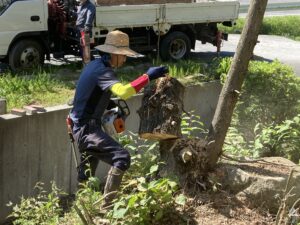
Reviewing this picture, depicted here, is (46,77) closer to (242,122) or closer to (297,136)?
(242,122)

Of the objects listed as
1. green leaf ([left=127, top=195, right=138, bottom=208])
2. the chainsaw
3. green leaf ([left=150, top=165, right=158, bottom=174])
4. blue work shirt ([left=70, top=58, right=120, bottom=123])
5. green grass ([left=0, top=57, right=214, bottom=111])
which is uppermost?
blue work shirt ([left=70, top=58, right=120, bottom=123])

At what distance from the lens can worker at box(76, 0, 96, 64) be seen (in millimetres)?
10625

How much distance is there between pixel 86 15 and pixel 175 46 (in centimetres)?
297

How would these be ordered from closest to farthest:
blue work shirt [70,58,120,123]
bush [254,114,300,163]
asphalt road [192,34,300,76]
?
blue work shirt [70,58,120,123] → bush [254,114,300,163] → asphalt road [192,34,300,76]

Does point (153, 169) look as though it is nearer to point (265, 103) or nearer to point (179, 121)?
point (179, 121)

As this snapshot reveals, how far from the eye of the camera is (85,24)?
10.6 meters

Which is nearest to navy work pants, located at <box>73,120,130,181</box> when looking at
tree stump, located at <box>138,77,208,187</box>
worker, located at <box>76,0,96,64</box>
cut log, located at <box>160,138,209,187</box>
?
tree stump, located at <box>138,77,208,187</box>

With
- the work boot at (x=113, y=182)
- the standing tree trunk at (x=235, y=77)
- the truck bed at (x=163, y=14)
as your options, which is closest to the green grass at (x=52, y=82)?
the truck bed at (x=163, y=14)

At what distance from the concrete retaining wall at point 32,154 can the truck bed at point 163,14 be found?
455cm

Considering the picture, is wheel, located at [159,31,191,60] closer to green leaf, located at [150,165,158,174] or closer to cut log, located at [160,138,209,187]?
cut log, located at [160,138,209,187]

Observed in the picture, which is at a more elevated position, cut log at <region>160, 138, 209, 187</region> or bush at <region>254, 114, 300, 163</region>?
cut log at <region>160, 138, 209, 187</region>

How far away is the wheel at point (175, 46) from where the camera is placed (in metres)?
12.6

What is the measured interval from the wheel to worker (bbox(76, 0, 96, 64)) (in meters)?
2.24

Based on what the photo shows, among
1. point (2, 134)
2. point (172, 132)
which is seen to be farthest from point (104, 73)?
point (2, 134)
